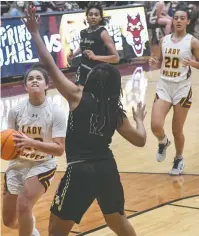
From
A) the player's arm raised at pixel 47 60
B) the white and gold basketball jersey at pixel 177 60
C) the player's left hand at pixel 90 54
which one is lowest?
Result: the player's left hand at pixel 90 54

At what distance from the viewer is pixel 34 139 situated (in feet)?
16.0

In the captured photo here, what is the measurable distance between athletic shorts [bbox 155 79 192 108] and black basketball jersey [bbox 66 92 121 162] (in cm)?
320

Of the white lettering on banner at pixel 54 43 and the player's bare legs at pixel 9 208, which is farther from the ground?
the player's bare legs at pixel 9 208

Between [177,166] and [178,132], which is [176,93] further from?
[177,166]

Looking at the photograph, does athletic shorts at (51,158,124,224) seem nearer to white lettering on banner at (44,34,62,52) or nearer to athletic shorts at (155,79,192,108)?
athletic shorts at (155,79,192,108)

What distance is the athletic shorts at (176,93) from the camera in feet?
24.1

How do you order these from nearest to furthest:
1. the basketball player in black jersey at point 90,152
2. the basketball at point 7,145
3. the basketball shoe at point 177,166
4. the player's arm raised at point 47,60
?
1. the basketball at point 7,145
2. the player's arm raised at point 47,60
3. the basketball player in black jersey at point 90,152
4. the basketball shoe at point 177,166

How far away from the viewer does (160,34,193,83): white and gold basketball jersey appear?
7375 mm

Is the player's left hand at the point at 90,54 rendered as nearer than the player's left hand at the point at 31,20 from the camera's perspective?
No

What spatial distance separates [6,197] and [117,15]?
41.0ft

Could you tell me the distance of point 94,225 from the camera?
5.87 metres

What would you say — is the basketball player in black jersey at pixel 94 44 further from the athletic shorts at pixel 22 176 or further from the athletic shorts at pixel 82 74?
the athletic shorts at pixel 22 176

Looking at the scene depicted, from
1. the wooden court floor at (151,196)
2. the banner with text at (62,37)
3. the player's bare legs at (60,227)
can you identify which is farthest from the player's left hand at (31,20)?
the banner with text at (62,37)

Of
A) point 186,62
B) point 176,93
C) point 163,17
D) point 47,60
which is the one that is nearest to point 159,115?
point 176,93
